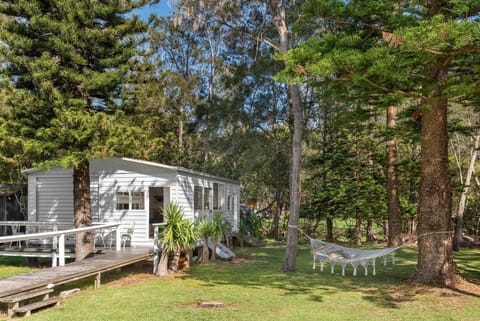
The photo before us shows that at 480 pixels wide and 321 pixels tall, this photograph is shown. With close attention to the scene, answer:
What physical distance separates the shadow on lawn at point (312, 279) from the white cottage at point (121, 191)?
2.13m

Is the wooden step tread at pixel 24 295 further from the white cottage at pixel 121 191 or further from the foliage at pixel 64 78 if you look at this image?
the white cottage at pixel 121 191

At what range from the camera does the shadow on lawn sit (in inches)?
291

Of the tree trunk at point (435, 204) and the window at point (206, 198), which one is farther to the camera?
the window at point (206, 198)

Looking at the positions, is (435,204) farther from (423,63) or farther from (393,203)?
(393,203)

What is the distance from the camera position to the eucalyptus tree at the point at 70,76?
10.2m

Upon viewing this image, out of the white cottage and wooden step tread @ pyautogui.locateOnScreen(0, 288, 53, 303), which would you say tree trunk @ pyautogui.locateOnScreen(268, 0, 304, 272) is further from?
wooden step tread @ pyautogui.locateOnScreen(0, 288, 53, 303)

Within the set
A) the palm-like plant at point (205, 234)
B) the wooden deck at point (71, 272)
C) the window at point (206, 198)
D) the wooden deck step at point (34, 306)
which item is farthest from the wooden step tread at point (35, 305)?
the window at point (206, 198)

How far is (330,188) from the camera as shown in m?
17.6

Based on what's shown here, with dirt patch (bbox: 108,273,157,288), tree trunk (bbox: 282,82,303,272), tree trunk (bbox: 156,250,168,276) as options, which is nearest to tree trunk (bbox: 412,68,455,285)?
tree trunk (bbox: 282,82,303,272)

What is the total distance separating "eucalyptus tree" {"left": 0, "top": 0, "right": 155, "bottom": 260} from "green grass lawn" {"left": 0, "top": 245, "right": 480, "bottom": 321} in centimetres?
315

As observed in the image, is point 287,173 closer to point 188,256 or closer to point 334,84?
point 188,256

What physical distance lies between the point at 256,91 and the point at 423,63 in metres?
15.7

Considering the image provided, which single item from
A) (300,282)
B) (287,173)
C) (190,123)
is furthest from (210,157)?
(300,282)

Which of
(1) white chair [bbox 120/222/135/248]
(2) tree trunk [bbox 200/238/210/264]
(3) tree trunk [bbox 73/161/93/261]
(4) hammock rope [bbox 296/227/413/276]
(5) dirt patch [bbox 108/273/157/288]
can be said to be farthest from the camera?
(1) white chair [bbox 120/222/135/248]
